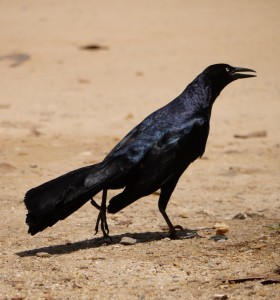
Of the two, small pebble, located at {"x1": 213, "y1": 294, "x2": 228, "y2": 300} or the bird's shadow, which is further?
the bird's shadow

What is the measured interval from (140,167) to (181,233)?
833 mm

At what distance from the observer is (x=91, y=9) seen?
19.5 m

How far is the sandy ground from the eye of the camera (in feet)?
18.1

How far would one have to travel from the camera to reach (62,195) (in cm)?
595

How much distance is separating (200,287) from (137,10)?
14499 mm

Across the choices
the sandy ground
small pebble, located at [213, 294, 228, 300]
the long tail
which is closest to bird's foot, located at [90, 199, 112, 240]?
the sandy ground

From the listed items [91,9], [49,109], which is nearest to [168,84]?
[49,109]

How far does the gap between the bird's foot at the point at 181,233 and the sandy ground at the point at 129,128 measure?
0.11m

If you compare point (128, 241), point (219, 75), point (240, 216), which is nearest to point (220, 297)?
point (128, 241)

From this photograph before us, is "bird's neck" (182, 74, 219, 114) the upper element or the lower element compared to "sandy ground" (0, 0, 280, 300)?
upper

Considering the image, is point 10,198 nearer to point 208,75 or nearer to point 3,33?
point 208,75

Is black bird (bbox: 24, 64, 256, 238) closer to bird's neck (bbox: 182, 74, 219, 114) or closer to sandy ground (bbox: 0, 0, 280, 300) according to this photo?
bird's neck (bbox: 182, 74, 219, 114)

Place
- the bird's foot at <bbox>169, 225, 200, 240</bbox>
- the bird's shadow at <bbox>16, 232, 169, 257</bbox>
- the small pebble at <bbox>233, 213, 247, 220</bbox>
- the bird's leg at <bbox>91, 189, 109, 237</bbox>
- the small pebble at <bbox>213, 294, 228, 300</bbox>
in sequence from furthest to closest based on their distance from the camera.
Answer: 1. the small pebble at <bbox>233, 213, 247, 220</bbox>
2. the bird's foot at <bbox>169, 225, 200, 240</bbox>
3. the bird's leg at <bbox>91, 189, 109, 237</bbox>
4. the bird's shadow at <bbox>16, 232, 169, 257</bbox>
5. the small pebble at <bbox>213, 294, 228, 300</bbox>

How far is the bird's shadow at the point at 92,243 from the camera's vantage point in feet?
20.0
